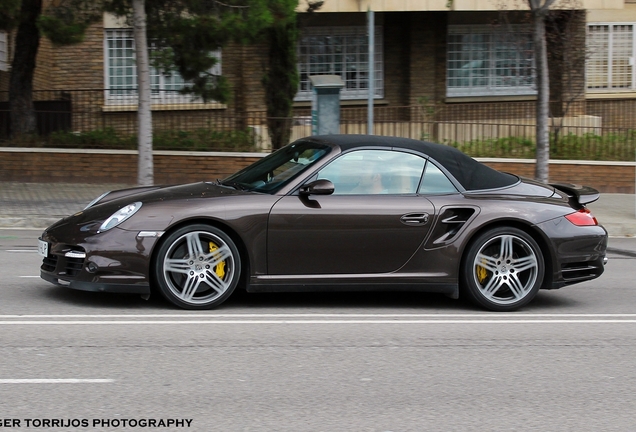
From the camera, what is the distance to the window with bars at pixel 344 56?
2202 centimetres

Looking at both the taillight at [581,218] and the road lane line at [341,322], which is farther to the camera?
the taillight at [581,218]

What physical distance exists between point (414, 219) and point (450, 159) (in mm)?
766

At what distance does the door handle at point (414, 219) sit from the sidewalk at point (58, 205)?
7.09 meters

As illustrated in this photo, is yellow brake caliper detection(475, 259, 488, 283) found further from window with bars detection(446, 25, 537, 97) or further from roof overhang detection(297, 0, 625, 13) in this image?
window with bars detection(446, 25, 537, 97)

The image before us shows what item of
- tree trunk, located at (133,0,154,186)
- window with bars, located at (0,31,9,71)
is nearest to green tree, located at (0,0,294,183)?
tree trunk, located at (133,0,154,186)

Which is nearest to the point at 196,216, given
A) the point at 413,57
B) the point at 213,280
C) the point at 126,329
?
the point at 213,280

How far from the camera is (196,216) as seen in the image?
6.87m

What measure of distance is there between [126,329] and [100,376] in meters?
1.15

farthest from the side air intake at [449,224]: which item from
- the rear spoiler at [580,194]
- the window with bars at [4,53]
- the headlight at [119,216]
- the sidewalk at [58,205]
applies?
the window with bars at [4,53]

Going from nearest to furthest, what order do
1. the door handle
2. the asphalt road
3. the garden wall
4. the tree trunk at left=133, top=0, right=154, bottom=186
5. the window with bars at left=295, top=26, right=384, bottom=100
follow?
the asphalt road, the door handle, the tree trunk at left=133, top=0, right=154, bottom=186, the garden wall, the window with bars at left=295, top=26, right=384, bottom=100

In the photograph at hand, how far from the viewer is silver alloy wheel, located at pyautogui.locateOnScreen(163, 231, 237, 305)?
6.87 metres

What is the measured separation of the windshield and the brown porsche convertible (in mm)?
18

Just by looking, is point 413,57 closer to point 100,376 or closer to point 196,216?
point 196,216

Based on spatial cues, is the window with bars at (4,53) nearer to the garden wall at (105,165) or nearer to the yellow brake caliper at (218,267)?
the garden wall at (105,165)
